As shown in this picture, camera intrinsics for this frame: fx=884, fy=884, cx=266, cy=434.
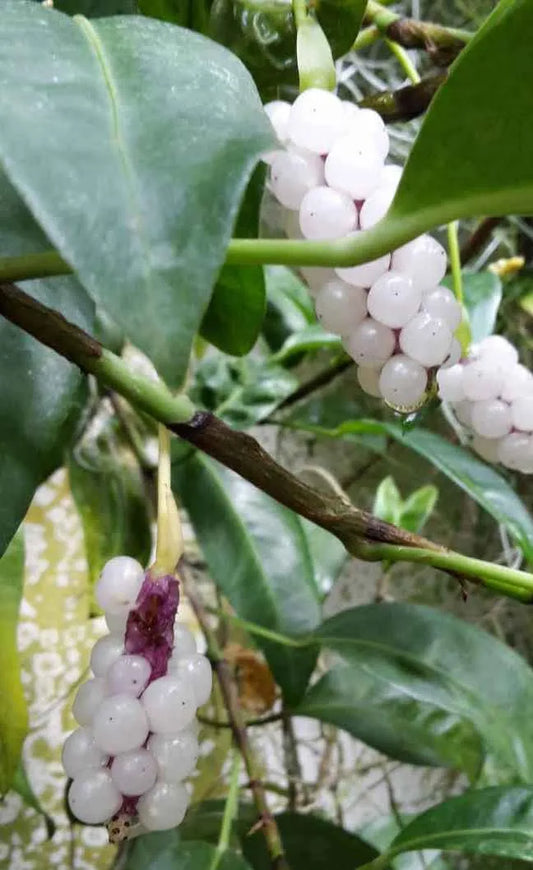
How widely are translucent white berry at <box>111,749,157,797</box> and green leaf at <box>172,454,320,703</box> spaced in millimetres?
312

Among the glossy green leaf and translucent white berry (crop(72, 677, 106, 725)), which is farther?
the glossy green leaf

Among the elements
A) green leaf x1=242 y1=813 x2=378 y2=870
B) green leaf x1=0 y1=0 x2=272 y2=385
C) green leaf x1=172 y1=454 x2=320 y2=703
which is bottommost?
green leaf x1=242 y1=813 x2=378 y2=870

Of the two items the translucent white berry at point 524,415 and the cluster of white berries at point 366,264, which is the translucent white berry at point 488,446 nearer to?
the translucent white berry at point 524,415

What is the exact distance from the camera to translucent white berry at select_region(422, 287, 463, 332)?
32 centimetres

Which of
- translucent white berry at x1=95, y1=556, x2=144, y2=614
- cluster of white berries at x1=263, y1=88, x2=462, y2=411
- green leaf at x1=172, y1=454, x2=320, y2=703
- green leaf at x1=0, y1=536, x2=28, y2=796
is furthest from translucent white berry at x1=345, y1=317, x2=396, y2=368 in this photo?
green leaf at x1=172, y1=454, x2=320, y2=703

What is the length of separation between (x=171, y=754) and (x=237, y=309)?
8.1 inches

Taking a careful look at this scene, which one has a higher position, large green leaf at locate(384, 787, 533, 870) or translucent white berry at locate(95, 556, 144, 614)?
translucent white berry at locate(95, 556, 144, 614)

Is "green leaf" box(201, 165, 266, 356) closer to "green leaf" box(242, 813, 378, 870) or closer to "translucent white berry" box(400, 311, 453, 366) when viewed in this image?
"translucent white berry" box(400, 311, 453, 366)

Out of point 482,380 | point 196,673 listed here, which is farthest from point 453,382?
point 196,673

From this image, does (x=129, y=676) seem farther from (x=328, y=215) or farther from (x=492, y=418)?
(x=492, y=418)

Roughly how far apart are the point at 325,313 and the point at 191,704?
15cm

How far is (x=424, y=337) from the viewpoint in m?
0.32

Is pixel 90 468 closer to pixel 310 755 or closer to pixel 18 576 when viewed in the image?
pixel 18 576

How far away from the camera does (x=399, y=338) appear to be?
324 mm
